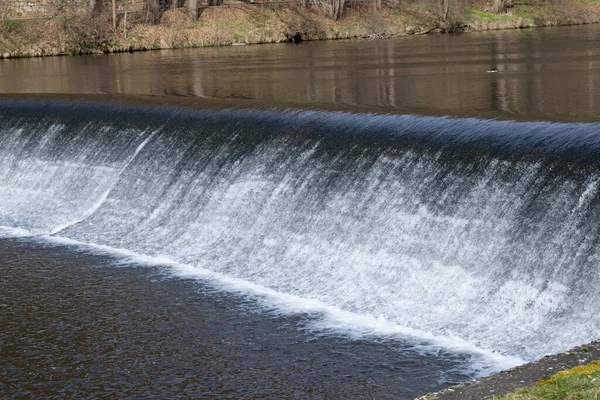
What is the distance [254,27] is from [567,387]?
37059 mm

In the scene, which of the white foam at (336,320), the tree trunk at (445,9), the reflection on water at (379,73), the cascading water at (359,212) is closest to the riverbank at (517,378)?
the white foam at (336,320)

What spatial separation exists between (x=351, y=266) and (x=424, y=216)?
1.15 meters

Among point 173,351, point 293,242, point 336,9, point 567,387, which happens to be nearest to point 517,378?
point 567,387

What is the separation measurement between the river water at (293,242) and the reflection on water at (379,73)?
0.91 feet

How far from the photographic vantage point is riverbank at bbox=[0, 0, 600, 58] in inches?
1582

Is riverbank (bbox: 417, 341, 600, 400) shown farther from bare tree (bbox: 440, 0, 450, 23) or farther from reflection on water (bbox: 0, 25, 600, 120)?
bare tree (bbox: 440, 0, 450, 23)

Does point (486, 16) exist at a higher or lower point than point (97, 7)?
lower

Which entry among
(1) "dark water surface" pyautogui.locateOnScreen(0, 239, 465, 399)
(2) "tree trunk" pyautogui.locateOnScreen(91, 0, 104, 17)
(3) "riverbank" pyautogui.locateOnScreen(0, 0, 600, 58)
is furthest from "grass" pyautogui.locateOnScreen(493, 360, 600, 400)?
(2) "tree trunk" pyautogui.locateOnScreen(91, 0, 104, 17)

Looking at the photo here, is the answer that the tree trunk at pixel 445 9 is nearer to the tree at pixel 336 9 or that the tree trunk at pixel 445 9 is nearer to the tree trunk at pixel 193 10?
the tree at pixel 336 9

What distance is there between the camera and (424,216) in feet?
39.9

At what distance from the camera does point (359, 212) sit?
1296 cm

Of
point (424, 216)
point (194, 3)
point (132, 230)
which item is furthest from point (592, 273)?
point (194, 3)

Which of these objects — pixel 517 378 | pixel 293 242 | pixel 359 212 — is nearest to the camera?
pixel 517 378

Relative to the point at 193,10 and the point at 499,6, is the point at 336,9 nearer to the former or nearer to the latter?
the point at 193,10
